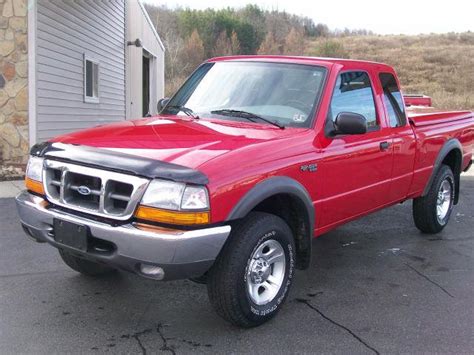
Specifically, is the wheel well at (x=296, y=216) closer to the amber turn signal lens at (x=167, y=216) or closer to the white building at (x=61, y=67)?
the amber turn signal lens at (x=167, y=216)

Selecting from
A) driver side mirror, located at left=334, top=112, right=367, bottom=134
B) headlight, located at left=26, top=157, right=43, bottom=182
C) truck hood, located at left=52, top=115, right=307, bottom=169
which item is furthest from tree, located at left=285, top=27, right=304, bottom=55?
headlight, located at left=26, top=157, right=43, bottom=182

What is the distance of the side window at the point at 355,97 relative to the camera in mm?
4621

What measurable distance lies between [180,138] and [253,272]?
105cm

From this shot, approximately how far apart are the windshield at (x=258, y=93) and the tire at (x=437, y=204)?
2466mm

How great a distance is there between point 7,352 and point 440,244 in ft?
15.3

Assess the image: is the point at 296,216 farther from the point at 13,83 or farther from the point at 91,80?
the point at 91,80

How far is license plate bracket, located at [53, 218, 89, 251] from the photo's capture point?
336 cm

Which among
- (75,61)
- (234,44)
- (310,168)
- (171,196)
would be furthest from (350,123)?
(234,44)

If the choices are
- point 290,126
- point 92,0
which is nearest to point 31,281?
point 290,126

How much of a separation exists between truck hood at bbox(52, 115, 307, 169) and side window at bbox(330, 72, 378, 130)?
0.62 metres

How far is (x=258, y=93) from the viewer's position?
181 inches

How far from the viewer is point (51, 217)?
11.6ft

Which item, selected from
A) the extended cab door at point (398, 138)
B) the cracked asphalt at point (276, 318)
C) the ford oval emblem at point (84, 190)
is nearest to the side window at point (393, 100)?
the extended cab door at point (398, 138)

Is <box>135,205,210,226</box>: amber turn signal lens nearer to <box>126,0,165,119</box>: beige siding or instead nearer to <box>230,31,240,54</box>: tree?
<box>126,0,165,119</box>: beige siding
